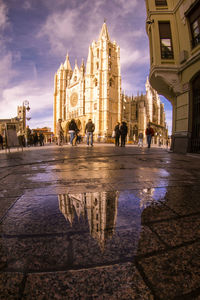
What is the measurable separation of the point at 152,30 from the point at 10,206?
10112 mm

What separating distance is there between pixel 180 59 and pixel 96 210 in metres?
8.45

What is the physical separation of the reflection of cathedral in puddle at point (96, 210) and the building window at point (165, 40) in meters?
8.92

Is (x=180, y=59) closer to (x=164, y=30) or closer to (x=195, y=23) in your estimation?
(x=195, y=23)

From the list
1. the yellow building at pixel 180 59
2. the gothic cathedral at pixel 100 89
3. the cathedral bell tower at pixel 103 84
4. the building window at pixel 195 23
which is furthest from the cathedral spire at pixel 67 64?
the building window at pixel 195 23

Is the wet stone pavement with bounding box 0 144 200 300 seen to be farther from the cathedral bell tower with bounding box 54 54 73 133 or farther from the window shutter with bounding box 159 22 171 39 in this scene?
the cathedral bell tower with bounding box 54 54 73 133

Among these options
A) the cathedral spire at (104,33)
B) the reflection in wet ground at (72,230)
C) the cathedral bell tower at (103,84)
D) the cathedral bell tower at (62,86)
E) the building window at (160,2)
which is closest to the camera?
the reflection in wet ground at (72,230)

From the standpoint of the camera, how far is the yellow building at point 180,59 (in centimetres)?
668

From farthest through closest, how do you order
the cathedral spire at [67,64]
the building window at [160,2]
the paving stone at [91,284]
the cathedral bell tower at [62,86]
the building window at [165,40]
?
the cathedral spire at [67,64] → the cathedral bell tower at [62,86] → the building window at [160,2] → the building window at [165,40] → the paving stone at [91,284]

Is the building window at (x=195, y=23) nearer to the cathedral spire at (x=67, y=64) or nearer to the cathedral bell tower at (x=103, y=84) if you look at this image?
the cathedral bell tower at (x=103, y=84)

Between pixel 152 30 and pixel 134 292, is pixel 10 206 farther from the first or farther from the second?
pixel 152 30

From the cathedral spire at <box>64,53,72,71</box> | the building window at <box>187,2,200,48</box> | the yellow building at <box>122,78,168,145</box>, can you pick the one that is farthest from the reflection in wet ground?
the cathedral spire at <box>64,53,72,71</box>

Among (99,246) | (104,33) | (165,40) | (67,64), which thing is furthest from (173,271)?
(67,64)

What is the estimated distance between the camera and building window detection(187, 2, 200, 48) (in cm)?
655

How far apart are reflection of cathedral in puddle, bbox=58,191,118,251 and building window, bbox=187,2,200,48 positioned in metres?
8.23
